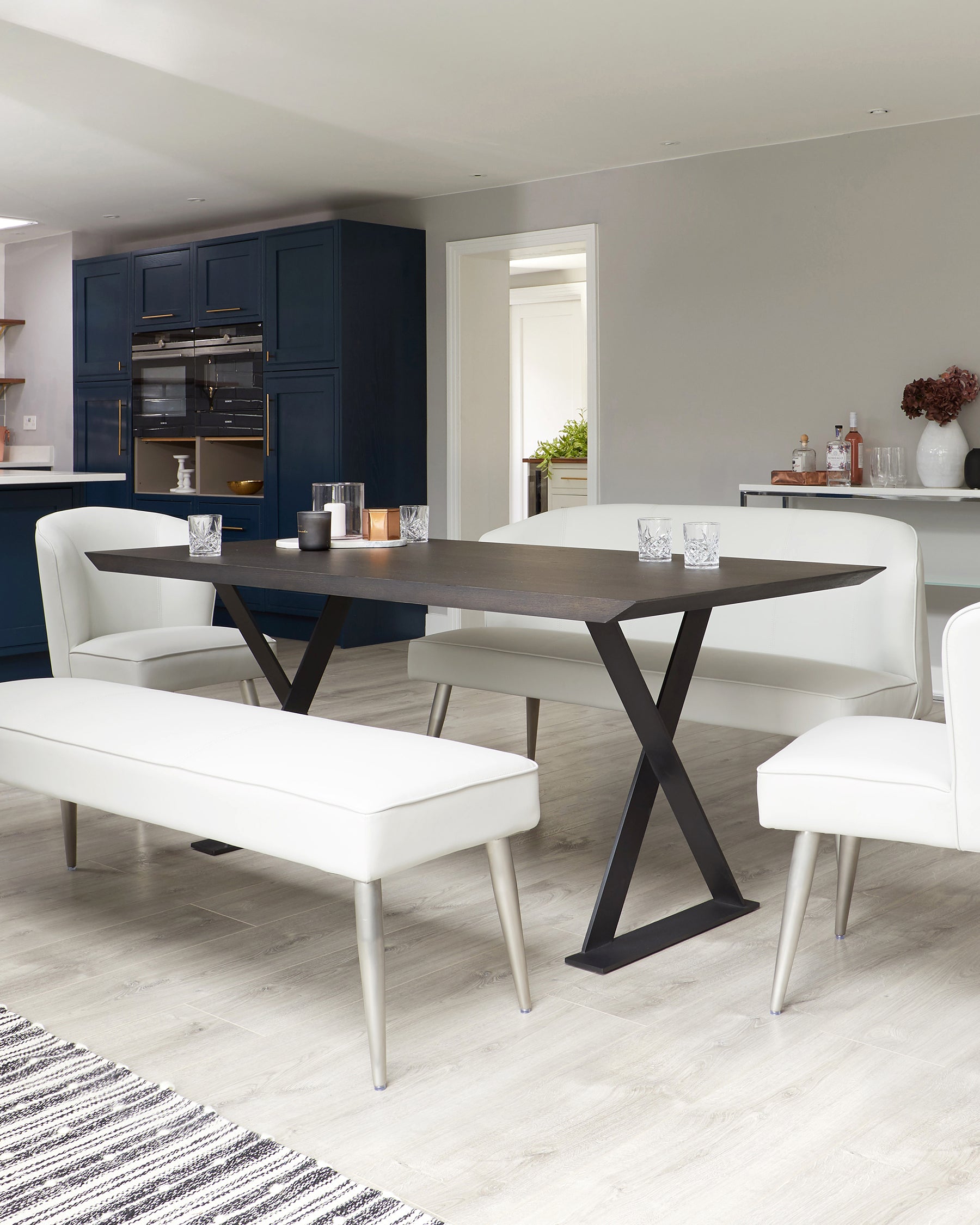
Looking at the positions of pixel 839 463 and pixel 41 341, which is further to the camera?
pixel 41 341

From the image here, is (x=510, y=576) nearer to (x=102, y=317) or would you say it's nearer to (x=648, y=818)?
(x=648, y=818)

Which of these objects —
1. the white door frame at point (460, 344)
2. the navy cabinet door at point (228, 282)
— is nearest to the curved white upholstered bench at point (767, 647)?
the white door frame at point (460, 344)

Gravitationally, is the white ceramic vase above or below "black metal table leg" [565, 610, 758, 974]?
above

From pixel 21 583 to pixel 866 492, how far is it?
349 cm

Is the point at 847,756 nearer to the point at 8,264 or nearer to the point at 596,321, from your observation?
the point at 596,321

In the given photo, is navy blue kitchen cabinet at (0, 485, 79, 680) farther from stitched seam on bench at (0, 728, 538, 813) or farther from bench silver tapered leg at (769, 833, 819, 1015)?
bench silver tapered leg at (769, 833, 819, 1015)

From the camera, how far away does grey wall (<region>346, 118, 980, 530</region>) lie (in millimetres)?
5262

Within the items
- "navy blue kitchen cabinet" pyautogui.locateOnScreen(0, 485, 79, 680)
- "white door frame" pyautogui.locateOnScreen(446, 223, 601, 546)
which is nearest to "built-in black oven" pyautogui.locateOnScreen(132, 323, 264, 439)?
"white door frame" pyautogui.locateOnScreen(446, 223, 601, 546)

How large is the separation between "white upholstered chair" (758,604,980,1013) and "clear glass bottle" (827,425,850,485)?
10.3ft

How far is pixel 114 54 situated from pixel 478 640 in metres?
2.47

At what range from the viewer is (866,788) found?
210 centimetres

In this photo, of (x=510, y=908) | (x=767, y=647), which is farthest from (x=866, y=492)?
(x=510, y=908)

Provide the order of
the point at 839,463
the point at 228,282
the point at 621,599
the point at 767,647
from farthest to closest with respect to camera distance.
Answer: the point at 228,282, the point at 839,463, the point at 767,647, the point at 621,599

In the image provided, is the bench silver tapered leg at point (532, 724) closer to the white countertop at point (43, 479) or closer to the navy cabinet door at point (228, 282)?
the white countertop at point (43, 479)
